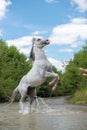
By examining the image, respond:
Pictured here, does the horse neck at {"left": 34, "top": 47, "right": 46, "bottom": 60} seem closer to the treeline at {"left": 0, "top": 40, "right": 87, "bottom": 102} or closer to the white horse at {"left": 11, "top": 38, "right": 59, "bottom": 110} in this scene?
the white horse at {"left": 11, "top": 38, "right": 59, "bottom": 110}

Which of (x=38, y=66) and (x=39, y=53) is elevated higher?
(x=39, y=53)

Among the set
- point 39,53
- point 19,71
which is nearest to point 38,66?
point 39,53

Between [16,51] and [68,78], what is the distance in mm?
8783

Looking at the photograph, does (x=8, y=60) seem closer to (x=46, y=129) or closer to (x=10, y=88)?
(x=10, y=88)

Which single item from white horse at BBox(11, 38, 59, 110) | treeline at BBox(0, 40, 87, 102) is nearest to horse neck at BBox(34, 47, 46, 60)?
white horse at BBox(11, 38, 59, 110)

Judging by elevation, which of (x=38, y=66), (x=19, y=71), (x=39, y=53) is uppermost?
(x=19, y=71)

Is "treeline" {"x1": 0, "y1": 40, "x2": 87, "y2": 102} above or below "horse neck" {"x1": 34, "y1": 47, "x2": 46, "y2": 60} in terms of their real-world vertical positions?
above

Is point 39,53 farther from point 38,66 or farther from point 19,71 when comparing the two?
point 19,71

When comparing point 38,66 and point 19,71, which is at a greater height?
point 19,71

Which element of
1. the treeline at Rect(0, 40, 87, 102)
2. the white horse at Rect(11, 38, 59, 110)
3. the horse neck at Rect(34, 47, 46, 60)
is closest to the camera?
the white horse at Rect(11, 38, 59, 110)

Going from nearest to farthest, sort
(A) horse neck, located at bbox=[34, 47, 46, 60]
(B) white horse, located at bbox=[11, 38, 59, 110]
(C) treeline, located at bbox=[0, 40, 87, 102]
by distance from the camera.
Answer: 1. (B) white horse, located at bbox=[11, 38, 59, 110]
2. (A) horse neck, located at bbox=[34, 47, 46, 60]
3. (C) treeline, located at bbox=[0, 40, 87, 102]

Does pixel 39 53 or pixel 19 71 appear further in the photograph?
pixel 19 71

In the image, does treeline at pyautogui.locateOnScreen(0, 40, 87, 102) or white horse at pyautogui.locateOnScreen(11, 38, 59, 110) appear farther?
treeline at pyautogui.locateOnScreen(0, 40, 87, 102)

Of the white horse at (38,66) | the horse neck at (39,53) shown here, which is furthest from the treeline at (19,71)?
the horse neck at (39,53)
